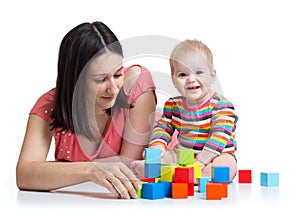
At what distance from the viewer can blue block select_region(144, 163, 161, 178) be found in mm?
2477

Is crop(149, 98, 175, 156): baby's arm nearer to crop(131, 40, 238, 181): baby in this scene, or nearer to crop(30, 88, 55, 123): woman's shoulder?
crop(131, 40, 238, 181): baby

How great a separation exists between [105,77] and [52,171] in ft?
1.23

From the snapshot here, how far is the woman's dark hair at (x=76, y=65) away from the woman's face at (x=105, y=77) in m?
0.02

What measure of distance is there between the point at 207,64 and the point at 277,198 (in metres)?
0.56

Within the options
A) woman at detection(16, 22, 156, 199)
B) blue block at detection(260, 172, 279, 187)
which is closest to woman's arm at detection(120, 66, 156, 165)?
woman at detection(16, 22, 156, 199)

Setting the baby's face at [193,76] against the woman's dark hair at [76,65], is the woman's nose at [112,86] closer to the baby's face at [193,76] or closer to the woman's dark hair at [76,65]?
the woman's dark hair at [76,65]

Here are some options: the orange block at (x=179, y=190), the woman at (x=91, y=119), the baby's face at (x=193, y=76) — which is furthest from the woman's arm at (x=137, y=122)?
the orange block at (x=179, y=190)

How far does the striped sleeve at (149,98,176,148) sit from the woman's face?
0.25 metres

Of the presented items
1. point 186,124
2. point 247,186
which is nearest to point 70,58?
point 186,124

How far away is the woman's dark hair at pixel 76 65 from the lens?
8.36ft

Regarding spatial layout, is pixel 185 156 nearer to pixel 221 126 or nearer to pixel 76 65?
pixel 221 126

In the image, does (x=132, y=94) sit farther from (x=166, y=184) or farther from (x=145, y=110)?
(x=166, y=184)

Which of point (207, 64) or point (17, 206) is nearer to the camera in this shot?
point (17, 206)

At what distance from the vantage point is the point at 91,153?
2.77m
